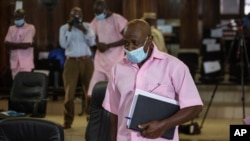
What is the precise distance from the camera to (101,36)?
591cm

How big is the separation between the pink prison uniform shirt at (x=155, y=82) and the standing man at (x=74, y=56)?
3.45 m

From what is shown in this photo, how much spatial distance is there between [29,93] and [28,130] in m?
2.69

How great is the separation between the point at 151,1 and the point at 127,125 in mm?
4948

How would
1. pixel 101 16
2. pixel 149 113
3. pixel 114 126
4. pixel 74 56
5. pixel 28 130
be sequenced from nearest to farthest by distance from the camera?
pixel 149 113 → pixel 114 126 → pixel 28 130 → pixel 101 16 → pixel 74 56

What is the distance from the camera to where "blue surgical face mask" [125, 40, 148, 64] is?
2.45 m

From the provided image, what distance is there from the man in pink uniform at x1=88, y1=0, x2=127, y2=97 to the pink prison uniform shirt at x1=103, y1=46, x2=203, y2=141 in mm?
3164

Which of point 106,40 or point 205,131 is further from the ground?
point 106,40

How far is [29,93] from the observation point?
18.2ft

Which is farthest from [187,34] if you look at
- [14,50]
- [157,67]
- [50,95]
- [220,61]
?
[157,67]

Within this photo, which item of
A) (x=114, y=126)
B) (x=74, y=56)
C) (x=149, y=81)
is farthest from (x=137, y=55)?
(x=74, y=56)

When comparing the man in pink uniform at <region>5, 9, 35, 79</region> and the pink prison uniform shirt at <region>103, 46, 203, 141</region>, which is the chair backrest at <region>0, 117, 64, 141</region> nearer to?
the pink prison uniform shirt at <region>103, 46, 203, 141</region>

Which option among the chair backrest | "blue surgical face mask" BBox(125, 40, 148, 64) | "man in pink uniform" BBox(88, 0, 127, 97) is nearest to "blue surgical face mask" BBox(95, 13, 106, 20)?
"man in pink uniform" BBox(88, 0, 127, 97)

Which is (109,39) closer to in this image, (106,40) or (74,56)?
(106,40)

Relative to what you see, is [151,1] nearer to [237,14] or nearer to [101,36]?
[101,36]
